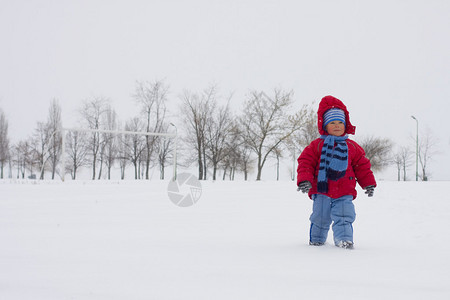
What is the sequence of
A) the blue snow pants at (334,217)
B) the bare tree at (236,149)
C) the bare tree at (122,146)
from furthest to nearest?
the bare tree at (122,146) < the bare tree at (236,149) < the blue snow pants at (334,217)

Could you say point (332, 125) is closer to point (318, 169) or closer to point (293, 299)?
point (318, 169)

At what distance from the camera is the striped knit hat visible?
332 cm

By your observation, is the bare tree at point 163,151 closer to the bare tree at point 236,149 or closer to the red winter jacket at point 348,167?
the bare tree at point 236,149

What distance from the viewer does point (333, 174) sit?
3.20m

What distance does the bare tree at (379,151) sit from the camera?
36.1m

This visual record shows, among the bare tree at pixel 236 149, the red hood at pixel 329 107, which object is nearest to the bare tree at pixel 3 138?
the bare tree at pixel 236 149

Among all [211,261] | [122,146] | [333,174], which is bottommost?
[211,261]

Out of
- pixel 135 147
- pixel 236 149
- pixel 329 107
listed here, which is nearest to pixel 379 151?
pixel 236 149

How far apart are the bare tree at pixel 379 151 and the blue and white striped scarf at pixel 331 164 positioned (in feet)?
113

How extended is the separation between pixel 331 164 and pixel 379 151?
3582cm

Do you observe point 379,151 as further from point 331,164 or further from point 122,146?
point 331,164

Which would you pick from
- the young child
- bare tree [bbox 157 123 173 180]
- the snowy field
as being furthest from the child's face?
bare tree [bbox 157 123 173 180]

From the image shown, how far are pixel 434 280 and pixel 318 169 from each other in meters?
1.42

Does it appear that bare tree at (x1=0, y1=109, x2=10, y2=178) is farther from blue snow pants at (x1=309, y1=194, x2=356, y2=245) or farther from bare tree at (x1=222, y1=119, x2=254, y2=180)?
blue snow pants at (x1=309, y1=194, x2=356, y2=245)
